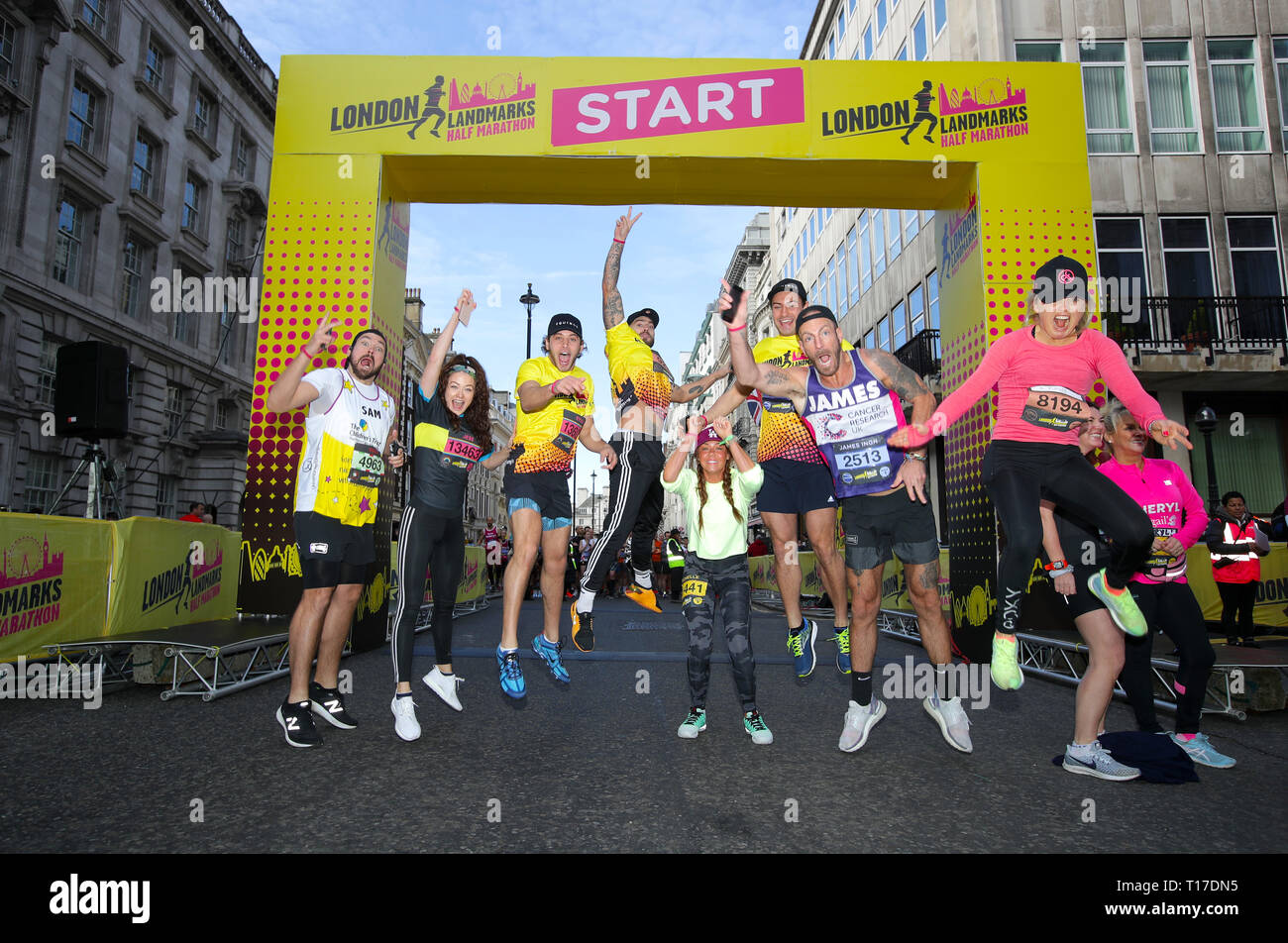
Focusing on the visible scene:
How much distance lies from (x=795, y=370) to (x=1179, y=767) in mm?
3067

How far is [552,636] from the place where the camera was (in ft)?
17.7

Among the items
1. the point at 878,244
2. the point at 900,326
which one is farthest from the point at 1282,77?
the point at 878,244

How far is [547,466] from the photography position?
215 inches

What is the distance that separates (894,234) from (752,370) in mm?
22803

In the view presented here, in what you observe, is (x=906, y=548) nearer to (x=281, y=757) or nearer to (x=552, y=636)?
(x=552, y=636)

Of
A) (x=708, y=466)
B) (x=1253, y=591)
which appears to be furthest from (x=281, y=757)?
(x=1253, y=591)

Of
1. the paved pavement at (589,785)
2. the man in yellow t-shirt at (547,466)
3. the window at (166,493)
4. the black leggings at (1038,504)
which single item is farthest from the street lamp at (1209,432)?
the window at (166,493)

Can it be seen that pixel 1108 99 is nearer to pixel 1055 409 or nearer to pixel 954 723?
pixel 1055 409

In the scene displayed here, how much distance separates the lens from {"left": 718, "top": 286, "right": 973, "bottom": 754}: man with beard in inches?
175

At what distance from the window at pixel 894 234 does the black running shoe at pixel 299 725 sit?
24.1 metres

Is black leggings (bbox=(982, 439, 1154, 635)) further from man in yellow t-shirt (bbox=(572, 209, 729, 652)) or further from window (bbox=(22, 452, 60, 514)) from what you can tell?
window (bbox=(22, 452, 60, 514))
